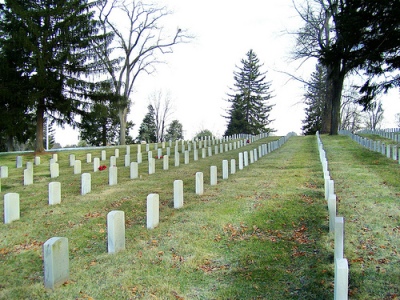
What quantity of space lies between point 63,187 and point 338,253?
8652 mm

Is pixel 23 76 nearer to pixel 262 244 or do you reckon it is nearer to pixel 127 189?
pixel 127 189

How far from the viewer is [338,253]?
4648 mm

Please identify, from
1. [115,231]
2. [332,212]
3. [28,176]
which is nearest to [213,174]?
[332,212]

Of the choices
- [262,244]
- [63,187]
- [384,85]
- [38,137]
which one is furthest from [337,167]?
[38,137]

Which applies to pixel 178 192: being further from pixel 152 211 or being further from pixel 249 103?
pixel 249 103

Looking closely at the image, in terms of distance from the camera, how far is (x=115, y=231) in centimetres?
549

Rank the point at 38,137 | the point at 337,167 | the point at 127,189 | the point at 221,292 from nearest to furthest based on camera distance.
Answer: the point at 221,292
the point at 127,189
the point at 337,167
the point at 38,137

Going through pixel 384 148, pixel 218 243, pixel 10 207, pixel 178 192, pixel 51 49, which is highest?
pixel 51 49

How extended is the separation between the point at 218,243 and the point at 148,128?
61.9 m

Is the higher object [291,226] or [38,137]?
[38,137]

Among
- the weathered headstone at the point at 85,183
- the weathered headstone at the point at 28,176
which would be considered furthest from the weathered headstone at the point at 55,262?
the weathered headstone at the point at 28,176

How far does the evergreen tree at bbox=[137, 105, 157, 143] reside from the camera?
2591 inches

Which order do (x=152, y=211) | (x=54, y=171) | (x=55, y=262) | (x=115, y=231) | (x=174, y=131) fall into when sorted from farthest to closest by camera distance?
(x=174, y=131) < (x=54, y=171) < (x=152, y=211) < (x=115, y=231) < (x=55, y=262)

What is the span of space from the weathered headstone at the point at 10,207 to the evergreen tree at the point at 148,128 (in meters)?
57.9
